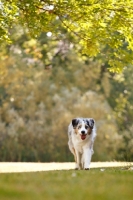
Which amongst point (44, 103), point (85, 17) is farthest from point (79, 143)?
point (44, 103)

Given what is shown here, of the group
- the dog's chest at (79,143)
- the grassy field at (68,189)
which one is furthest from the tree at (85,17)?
the grassy field at (68,189)

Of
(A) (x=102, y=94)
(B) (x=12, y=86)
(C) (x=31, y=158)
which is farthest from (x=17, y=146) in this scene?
(A) (x=102, y=94)

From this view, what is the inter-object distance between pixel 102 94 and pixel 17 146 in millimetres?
6046

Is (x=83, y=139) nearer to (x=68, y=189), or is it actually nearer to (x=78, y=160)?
(x=78, y=160)

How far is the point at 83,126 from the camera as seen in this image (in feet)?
34.4

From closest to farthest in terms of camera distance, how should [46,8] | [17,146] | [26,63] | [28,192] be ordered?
[28,192], [46,8], [17,146], [26,63]

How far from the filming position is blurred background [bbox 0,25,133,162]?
24797 mm

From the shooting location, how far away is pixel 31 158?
24.5 meters

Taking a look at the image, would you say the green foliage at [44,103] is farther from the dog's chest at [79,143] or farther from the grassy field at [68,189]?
the grassy field at [68,189]

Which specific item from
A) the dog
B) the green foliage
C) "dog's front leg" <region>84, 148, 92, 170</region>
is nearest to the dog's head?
the dog

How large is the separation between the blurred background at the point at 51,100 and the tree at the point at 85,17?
37.1 ft

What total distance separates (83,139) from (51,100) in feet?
51.1

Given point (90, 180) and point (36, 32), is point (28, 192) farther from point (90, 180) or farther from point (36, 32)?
point (36, 32)

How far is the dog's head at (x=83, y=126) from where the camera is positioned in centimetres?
1045
